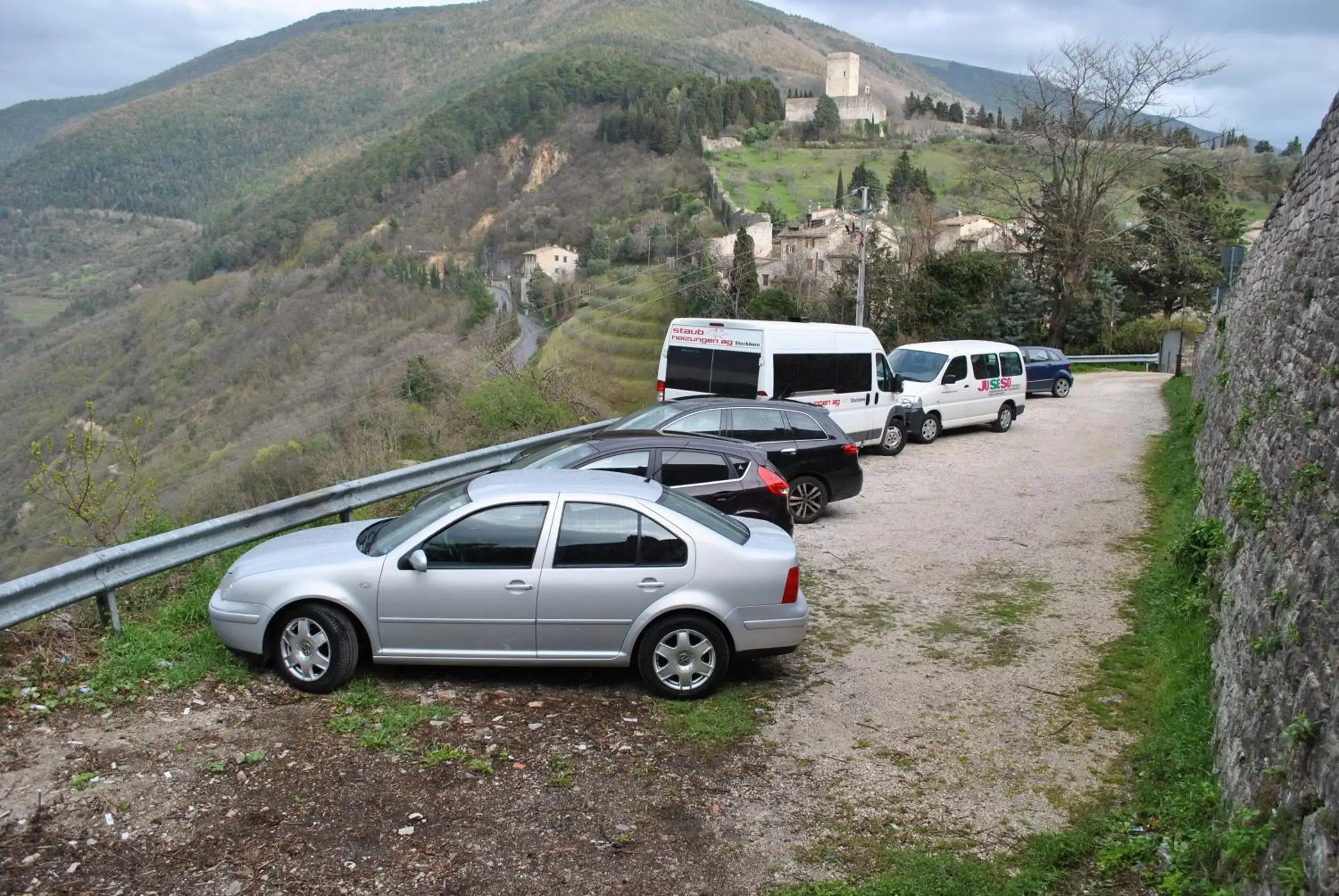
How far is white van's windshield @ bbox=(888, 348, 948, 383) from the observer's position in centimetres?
1959

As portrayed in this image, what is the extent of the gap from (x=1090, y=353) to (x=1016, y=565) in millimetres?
35911

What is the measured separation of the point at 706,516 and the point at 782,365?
8.82 metres

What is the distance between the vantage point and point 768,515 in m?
9.58

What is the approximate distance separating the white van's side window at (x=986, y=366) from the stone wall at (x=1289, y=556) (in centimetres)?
944

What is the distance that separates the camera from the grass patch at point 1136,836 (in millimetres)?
4297

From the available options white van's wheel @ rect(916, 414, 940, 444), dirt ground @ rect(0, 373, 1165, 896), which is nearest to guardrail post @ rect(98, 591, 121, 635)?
dirt ground @ rect(0, 373, 1165, 896)

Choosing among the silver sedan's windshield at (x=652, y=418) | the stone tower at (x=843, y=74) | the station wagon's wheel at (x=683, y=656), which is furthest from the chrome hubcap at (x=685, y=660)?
the stone tower at (x=843, y=74)

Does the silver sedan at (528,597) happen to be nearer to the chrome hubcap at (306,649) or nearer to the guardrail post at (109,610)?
the chrome hubcap at (306,649)

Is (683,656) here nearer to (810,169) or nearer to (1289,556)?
(1289,556)

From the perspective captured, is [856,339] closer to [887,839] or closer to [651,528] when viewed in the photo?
[651,528]

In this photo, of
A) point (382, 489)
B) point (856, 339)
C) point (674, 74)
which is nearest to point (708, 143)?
point (674, 74)

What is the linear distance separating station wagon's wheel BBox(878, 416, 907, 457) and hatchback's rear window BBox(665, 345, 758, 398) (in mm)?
3310

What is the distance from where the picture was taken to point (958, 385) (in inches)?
773

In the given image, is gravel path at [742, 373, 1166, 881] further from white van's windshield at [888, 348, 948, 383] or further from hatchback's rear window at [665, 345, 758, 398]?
white van's windshield at [888, 348, 948, 383]
